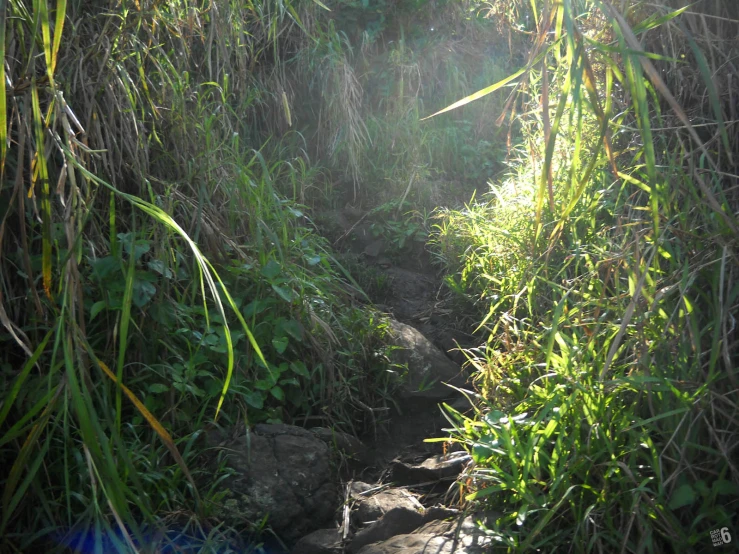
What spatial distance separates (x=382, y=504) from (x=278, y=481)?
0.34 meters

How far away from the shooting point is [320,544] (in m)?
2.14

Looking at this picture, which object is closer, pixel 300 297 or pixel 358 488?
pixel 358 488

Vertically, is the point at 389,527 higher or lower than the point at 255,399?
lower

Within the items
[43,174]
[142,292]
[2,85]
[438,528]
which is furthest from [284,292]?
[2,85]

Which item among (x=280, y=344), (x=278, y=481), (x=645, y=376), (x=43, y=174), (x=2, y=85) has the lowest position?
(x=278, y=481)

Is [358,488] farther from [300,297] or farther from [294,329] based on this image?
[300,297]

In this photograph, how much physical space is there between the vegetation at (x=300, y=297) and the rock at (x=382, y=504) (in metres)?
0.27

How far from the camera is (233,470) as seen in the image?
7.26 ft

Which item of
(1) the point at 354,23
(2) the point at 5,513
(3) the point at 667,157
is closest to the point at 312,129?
(1) the point at 354,23

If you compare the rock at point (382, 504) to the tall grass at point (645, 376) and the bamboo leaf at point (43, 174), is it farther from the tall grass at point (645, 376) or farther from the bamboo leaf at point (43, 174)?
the bamboo leaf at point (43, 174)

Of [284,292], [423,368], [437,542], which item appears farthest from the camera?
[423,368]

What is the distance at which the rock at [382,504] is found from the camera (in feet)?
7.34

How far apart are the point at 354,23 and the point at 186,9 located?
8.52ft

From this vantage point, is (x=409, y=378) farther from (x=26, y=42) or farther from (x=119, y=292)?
(x=26, y=42)
